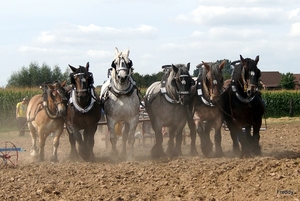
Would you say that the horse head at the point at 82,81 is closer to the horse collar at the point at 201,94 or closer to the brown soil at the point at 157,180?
the brown soil at the point at 157,180

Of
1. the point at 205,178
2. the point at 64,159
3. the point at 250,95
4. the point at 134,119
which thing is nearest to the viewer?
Answer: the point at 205,178

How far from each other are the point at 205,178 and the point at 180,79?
3034mm

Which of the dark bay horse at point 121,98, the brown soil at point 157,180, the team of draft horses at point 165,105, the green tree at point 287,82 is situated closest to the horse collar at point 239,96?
the team of draft horses at point 165,105

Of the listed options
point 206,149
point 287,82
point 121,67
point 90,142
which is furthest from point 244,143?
point 287,82

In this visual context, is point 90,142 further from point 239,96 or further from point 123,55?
point 239,96

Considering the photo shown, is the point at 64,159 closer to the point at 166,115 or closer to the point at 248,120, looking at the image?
the point at 166,115

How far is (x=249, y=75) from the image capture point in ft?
34.3

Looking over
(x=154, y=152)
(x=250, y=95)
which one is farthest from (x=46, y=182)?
(x=250, y=95)

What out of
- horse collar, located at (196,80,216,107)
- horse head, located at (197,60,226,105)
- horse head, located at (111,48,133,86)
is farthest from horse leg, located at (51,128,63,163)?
horse head, located at (197,60,226,105)

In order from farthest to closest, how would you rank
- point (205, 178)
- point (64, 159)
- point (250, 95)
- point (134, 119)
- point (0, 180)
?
point (64, 159) → point (134, 119) → point (250, 95) → point (0, 180) → point (205, 178)

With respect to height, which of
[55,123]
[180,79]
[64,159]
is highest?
[180,79]

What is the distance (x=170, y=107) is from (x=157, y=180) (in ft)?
10.1

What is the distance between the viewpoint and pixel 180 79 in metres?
11.1

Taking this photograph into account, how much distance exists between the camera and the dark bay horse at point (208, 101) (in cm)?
1088
